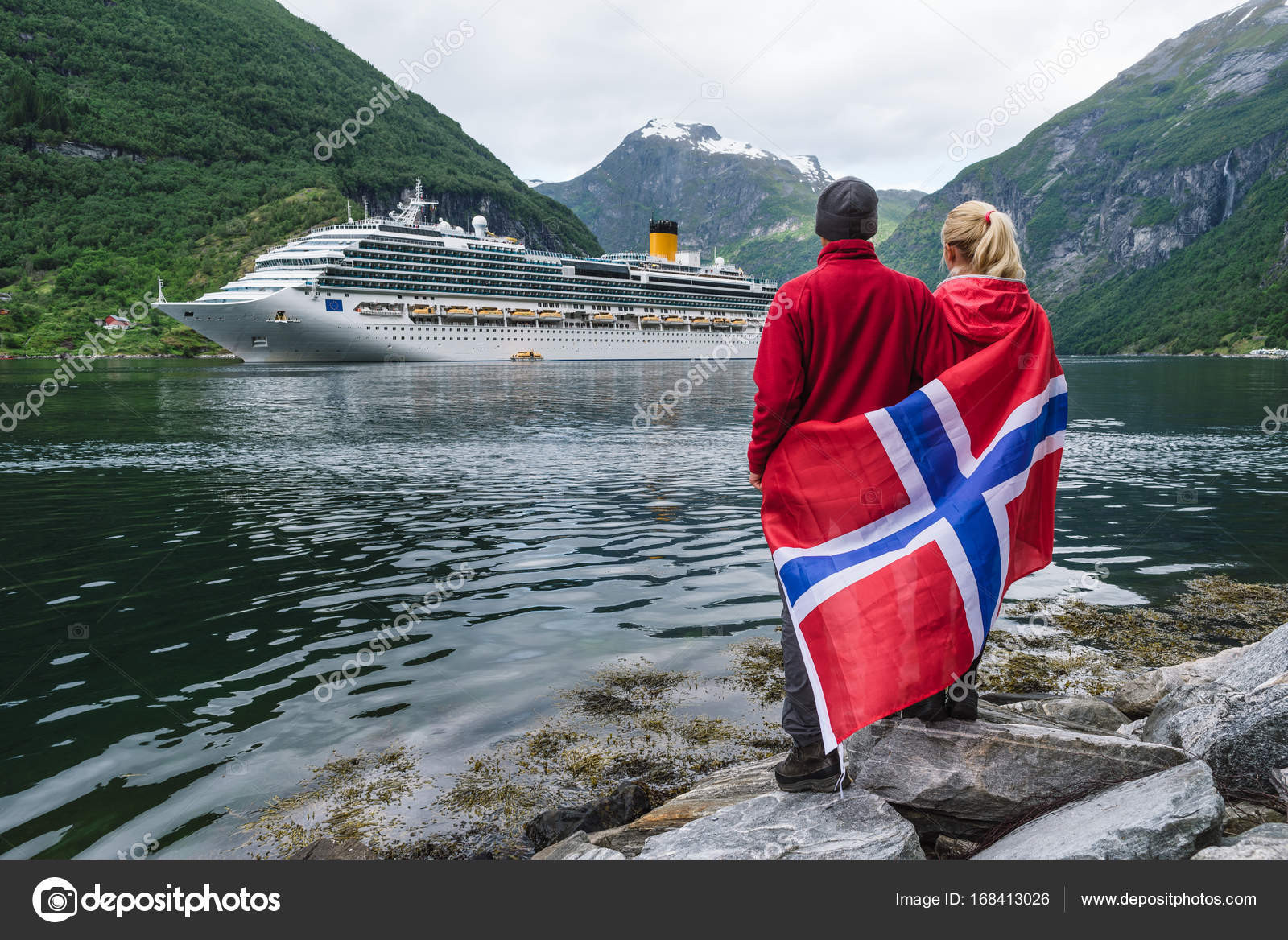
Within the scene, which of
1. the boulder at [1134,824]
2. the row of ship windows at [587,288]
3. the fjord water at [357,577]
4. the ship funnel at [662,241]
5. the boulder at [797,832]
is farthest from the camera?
the ship funnel at [662,241]

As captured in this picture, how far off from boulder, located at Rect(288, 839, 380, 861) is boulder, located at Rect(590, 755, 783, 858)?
1.31 metres

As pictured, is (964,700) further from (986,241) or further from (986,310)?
(986,241)

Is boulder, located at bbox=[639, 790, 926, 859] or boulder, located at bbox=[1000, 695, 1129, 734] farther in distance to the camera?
boulder, located at bbox=[1000, 695, 1129, 734]

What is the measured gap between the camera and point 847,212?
3.98 meters

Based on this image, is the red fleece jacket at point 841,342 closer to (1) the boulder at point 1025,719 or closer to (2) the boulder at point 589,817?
(1) the boulder at point 1025,719

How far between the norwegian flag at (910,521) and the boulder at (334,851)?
2.72 meters

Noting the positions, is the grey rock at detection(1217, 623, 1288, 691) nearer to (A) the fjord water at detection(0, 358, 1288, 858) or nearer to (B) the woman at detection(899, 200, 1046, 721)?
(B) the woman at detection(899, 200, 1046, 721)

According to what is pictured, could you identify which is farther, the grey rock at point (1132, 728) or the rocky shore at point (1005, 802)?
the grey rock at point (1132, 728)

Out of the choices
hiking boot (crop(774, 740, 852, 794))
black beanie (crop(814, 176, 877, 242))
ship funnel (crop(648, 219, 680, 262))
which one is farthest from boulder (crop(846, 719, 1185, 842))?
ship funnel (crop(648, 219, 680, 262))

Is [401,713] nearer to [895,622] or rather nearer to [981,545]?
[895,622]

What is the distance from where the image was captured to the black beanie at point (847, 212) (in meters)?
3.98

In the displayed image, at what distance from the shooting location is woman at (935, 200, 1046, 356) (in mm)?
4055

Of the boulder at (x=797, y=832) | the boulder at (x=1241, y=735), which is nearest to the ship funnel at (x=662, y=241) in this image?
the boulder at (x=1241, y=735)
